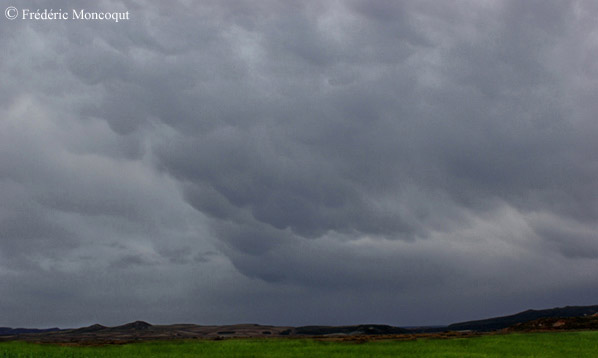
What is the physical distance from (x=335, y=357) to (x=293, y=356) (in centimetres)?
455

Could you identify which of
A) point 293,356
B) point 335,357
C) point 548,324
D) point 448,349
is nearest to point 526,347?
point 448,349

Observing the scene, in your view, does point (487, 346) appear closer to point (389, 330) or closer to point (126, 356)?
point (126, 356)

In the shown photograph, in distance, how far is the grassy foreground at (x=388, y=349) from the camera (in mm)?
50562

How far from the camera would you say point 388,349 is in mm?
54719

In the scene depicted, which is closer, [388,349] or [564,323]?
[388,349]

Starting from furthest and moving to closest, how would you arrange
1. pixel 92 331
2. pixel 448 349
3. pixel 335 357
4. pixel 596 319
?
1. pixel 92 331
2. pixel 596 319
3. pixel 448 349
4. pixel 335 357

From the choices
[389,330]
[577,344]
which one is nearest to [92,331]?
[389,330]

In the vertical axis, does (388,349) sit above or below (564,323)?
below

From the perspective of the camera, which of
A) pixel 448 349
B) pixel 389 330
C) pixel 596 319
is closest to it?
pixel 448 349

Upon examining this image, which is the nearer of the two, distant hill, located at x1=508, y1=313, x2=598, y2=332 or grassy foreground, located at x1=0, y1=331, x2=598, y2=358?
grassy foreground, located at x1=0, y1=331, x2=598, y2=358

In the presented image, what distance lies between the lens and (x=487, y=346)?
183 feet

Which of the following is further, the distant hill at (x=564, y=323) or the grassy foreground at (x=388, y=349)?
the distant hill at (x=564, y=323)

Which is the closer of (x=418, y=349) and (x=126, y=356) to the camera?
(x=126, y=356)

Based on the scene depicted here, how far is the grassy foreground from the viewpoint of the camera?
166 ft
